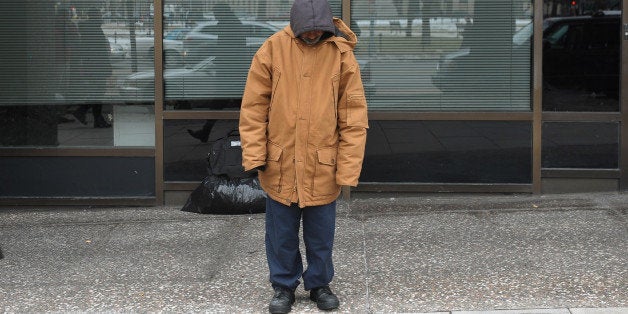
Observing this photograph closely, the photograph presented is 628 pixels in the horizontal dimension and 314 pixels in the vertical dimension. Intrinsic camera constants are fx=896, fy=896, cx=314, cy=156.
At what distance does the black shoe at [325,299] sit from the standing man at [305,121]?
35cm

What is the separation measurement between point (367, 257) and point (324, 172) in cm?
141

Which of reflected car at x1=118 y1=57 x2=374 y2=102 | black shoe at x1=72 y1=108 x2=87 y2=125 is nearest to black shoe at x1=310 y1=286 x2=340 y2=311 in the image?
reflected car at x1=118 y1=57 x2=374 y2=102

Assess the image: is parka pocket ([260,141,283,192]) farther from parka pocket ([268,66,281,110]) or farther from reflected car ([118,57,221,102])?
reflected car ([118,57,221,102])

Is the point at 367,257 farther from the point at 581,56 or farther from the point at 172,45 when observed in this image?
the point at 581,56

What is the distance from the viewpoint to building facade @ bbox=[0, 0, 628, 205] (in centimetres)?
790

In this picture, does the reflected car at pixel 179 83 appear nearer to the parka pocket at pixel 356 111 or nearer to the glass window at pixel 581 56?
the glass window at pixel 581 56

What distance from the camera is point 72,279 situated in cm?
584

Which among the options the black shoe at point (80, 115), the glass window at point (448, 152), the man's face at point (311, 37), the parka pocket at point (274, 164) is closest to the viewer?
the man's face at point (311, 37)

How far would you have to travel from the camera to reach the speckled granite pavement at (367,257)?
5309 millimetres

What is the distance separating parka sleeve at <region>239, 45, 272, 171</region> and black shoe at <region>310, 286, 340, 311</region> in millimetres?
836

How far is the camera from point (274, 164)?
497 cm

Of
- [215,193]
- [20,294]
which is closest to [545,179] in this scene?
[215,193]

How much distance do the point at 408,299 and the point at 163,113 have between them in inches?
136

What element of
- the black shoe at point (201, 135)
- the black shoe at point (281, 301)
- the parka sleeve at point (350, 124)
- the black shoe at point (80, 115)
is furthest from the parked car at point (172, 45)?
the black shoe at point (281, 301)
